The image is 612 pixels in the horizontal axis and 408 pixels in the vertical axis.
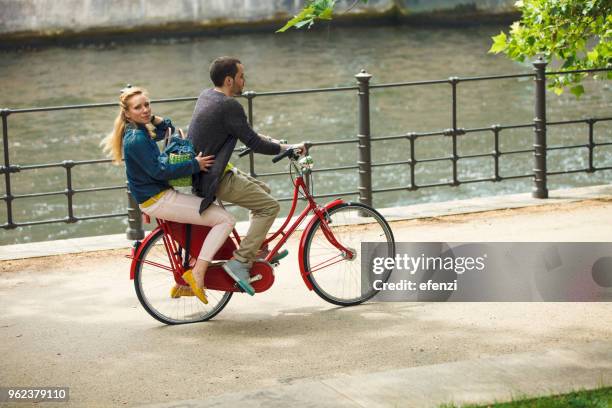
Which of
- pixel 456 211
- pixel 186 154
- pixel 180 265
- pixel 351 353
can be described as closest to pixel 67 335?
pixel 180 265

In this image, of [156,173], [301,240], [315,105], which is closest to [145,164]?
[156,173]

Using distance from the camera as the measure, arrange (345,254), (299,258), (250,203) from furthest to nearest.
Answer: (345,254) → (299,258) → (250,203)

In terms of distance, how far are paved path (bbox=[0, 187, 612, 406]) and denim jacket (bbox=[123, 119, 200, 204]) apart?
964 mm

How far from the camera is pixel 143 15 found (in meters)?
38.6

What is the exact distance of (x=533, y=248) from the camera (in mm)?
9023

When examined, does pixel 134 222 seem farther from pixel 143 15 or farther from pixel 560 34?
pixel 143 15

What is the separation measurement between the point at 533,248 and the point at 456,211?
179 centimetres

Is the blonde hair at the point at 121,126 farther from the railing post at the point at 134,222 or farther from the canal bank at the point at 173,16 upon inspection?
the canal bank at the point at 173,16

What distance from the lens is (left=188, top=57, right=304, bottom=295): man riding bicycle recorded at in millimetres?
6957

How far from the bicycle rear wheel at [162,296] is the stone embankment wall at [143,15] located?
104 feet

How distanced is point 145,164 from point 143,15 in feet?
107

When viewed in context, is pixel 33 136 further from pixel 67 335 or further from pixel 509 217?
pixel 67 335

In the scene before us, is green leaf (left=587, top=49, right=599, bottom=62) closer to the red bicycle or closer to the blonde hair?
the red bicycle

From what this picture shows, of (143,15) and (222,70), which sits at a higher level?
(143,15)
